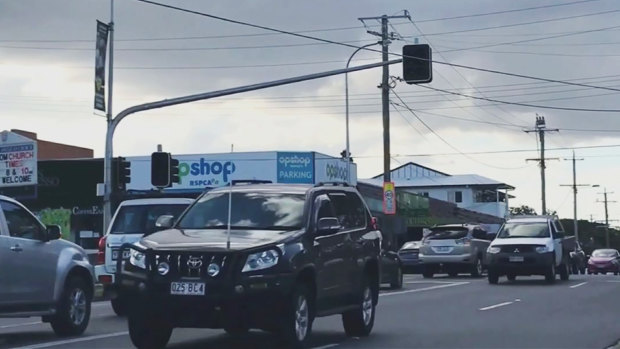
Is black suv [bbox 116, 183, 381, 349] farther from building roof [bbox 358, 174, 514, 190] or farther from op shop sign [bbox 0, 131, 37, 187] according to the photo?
building roof [bbox 358, 174, 514, 190]

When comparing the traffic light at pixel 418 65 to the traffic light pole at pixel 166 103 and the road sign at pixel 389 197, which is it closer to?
the traffic light pole at pixel 166 103

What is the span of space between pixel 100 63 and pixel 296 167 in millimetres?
19949

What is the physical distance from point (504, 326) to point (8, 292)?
24.0 feet

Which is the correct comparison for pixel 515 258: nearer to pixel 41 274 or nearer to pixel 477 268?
pixel 477 268

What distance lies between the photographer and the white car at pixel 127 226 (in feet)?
57.8

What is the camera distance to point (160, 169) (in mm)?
26469

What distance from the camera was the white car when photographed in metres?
17.6

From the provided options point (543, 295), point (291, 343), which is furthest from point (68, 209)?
point (291, 343)

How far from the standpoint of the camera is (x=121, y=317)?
17484mm

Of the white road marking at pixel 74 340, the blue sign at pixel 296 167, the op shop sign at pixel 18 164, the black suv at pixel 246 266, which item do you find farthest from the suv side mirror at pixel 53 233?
the blue sign at pixel 296 167

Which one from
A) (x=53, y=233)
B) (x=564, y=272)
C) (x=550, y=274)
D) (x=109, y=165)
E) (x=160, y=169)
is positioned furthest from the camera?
(x=564, y=272)

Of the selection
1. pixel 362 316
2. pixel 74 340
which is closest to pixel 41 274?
pixel 74 340

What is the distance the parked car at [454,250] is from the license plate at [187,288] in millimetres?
23294

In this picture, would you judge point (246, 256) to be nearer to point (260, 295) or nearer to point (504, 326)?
point (260, 295)
